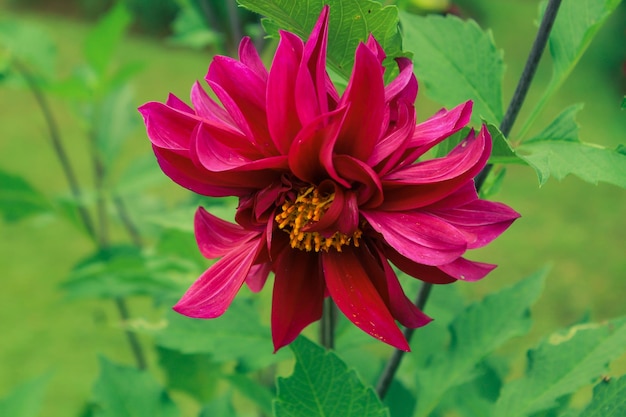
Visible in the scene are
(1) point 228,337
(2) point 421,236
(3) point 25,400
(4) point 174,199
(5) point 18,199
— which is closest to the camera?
(2) point 421,236

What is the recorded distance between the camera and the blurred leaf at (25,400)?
0.77 metres

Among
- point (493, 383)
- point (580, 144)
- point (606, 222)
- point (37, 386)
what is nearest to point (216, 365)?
point (37, 386)

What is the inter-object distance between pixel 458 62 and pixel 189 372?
517mm

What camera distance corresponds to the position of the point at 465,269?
0.39m

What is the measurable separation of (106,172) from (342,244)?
83 centimetres

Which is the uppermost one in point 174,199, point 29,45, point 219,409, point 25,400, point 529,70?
point 529,70

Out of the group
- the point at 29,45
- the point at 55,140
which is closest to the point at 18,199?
the point at 55,140

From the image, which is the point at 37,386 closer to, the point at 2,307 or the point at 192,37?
the point at 192,37

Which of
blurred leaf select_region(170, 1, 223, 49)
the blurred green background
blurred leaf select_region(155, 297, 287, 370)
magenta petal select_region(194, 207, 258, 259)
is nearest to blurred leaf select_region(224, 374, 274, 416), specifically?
blurred leaf select_region(155, 297, 287, 370)

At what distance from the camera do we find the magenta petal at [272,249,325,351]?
412mm

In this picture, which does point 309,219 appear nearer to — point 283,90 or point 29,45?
point 283,90

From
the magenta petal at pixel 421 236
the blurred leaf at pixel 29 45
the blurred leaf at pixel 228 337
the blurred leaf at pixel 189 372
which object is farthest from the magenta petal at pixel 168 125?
the blurred leaf at pixel 29 45

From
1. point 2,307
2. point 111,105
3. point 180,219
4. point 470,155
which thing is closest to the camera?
point 470,155

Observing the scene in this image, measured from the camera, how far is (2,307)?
212cm
